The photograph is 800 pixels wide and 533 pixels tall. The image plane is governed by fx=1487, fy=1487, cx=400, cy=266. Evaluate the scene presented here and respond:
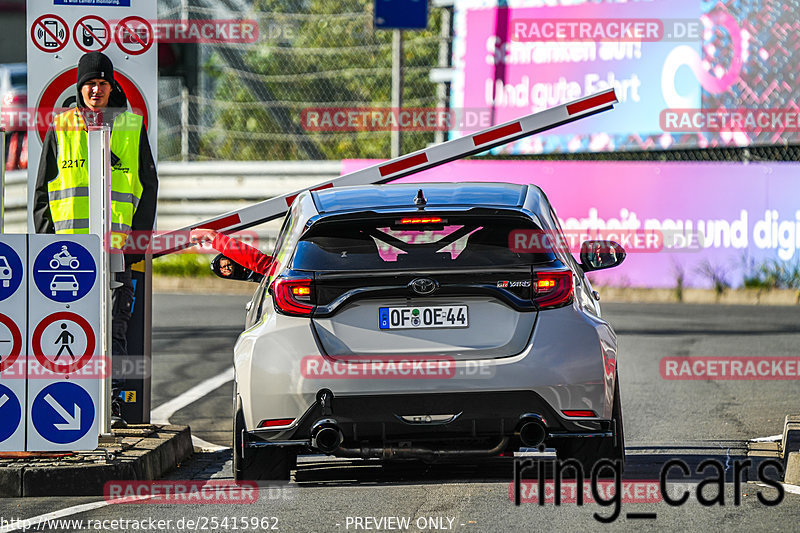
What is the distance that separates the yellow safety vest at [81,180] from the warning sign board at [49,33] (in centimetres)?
52

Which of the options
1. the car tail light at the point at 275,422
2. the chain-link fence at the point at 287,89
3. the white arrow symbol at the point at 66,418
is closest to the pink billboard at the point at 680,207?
the chain-link fence at the point at 287,89

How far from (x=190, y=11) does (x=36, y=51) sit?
14.2m

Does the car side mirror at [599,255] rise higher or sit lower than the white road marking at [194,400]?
higher

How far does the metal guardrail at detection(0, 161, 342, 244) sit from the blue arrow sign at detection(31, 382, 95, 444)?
15118 mm

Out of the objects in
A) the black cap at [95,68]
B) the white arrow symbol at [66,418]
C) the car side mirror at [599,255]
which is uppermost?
the black cap at [95,68]

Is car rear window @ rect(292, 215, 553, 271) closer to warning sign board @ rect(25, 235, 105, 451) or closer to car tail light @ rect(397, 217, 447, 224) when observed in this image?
car tail light @ rect(397, 217, 447, 224)

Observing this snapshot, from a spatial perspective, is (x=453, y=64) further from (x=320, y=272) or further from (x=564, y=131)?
(x=320, y=272)

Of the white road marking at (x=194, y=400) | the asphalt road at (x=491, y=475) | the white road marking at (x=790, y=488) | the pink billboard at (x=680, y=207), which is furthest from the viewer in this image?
the pink billboard at (x=680, y=207)

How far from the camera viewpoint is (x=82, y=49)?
9328 mm

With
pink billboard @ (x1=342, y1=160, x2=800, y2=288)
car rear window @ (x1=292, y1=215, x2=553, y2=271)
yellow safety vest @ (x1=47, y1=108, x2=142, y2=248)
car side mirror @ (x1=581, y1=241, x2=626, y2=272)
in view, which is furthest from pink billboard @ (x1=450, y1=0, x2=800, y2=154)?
car rear window @ (x1=292, y1=215, x2=553, y2=271)

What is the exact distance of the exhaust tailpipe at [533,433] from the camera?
23.0 feet

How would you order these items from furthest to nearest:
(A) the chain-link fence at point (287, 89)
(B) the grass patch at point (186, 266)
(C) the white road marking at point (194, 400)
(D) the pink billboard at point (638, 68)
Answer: (B) the grass patch at point (186, 266), (A) the chain-link fence at point (287, 89), (D) the pink billboard at point (638, 68), (C) the white road marking at point (194, 400)

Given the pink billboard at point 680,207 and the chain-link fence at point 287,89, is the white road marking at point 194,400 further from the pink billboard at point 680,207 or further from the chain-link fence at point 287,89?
the chain-link fence at point 287,89

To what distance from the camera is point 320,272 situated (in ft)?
23.2
